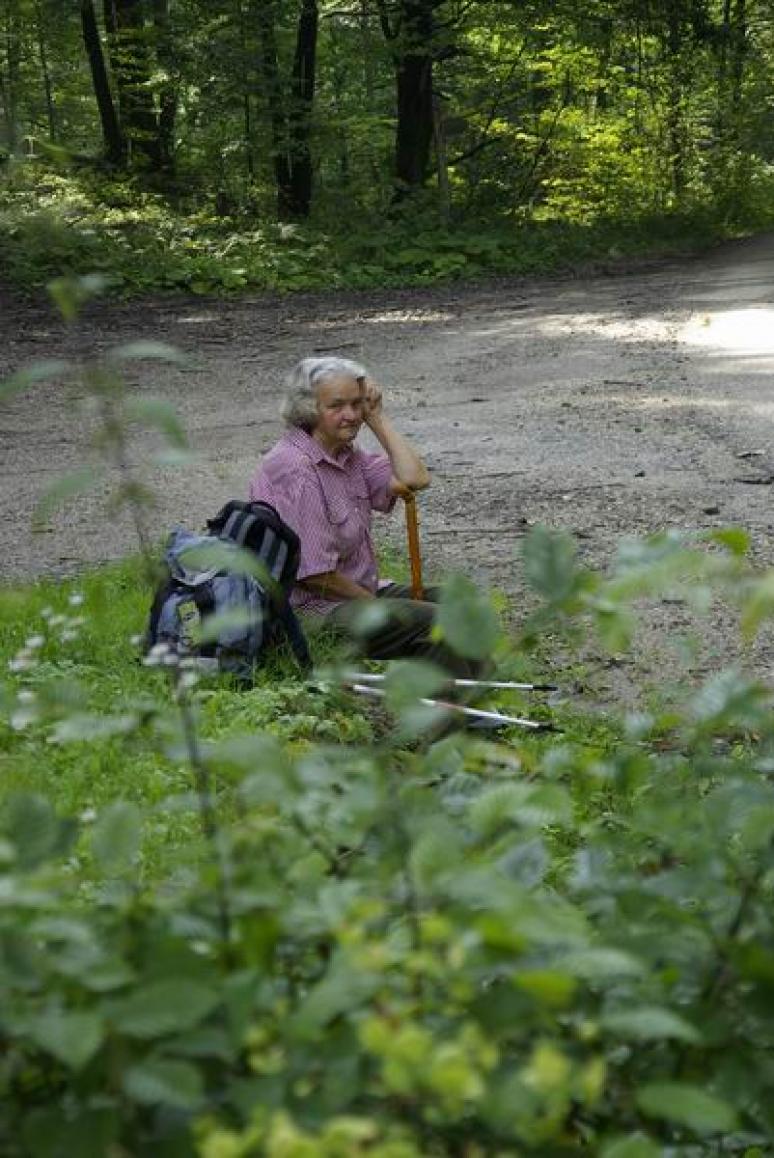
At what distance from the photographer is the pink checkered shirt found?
6.00 metres

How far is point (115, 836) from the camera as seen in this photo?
1.65 meters

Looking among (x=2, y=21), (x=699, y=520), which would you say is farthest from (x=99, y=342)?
(x=2, y=21)

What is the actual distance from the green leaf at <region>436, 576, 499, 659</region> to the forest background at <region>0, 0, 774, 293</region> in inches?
650

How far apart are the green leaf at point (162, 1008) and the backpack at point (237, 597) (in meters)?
3.77

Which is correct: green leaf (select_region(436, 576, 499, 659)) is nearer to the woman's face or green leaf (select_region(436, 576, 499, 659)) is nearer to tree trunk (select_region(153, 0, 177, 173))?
the woman's face

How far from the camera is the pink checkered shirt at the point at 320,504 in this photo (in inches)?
236

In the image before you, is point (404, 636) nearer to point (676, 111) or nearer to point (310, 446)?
point (310, 446)

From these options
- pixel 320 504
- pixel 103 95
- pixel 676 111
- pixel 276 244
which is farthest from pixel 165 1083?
pixel 676 111

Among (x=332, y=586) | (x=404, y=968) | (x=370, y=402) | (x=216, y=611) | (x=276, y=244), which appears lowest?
(x=276, y=244)

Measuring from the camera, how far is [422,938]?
140 cm

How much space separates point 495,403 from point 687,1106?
34.2 ft

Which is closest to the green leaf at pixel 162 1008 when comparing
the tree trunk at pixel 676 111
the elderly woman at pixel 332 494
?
the elderly woman at pixel 332 494

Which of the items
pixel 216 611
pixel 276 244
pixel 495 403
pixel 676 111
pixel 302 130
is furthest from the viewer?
pixel 676 111

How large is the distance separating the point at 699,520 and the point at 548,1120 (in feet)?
23.6
